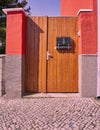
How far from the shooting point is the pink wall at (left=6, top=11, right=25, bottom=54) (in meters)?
8.84

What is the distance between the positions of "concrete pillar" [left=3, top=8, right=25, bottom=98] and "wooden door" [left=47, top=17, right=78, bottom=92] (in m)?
0.97

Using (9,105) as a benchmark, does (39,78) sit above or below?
above

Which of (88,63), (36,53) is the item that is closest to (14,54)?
(36,53)

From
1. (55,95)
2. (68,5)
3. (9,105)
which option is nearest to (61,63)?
(55,95)

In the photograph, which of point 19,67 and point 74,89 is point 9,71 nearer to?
point 19,67

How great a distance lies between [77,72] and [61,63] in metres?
0.59

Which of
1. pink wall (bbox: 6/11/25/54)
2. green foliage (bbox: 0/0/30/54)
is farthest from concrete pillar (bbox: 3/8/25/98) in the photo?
green foliage (bbox: 0/0/30/54)

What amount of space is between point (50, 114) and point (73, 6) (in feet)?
20.5

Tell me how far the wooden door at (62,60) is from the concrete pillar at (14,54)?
97 cm

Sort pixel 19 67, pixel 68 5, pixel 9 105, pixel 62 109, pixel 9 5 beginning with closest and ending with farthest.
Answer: pixel 62 109 < pixel 9 105 < pixel 19 67 < pixel 68 5 < pixel 9 5

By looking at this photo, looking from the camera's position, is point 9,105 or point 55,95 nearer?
point 9,105

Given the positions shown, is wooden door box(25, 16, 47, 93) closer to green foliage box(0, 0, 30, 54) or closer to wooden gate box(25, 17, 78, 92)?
wooden gate box(25, 17, 78, 92)

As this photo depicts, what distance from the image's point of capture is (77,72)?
30.2ft

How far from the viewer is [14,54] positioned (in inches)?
348
